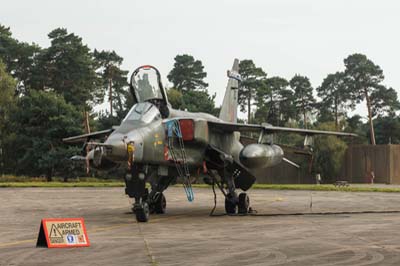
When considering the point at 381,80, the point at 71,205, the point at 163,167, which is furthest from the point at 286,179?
the point at 163,167

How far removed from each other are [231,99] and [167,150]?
801 cm

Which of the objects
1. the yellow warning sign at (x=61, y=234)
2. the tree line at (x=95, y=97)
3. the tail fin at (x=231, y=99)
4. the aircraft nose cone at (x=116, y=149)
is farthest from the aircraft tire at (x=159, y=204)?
the tree line at (x=95, y=97)

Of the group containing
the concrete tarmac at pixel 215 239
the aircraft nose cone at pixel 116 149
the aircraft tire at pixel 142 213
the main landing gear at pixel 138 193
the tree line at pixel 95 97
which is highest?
the tree line at pixel 95 97

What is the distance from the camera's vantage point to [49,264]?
9.65 m

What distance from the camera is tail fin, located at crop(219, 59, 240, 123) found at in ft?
81.6

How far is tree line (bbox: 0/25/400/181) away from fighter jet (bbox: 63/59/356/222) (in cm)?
3701

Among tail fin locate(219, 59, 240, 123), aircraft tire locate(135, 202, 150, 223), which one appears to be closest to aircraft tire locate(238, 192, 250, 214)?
aircraft tire locate(135, 202, 150, 223)

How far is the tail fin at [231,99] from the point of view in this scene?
24.9 metres

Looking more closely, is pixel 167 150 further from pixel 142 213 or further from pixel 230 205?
pixel 230 205

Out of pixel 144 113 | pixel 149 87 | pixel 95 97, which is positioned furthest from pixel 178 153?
pixel 95 97

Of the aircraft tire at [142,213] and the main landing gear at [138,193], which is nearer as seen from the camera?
the main landing gear at [138,193]

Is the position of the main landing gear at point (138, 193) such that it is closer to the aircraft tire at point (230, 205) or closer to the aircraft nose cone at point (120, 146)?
the aircraft nose cone at point (120, 146)

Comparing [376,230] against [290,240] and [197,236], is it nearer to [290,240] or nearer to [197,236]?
[290,240]

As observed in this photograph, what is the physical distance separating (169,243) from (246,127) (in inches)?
351
